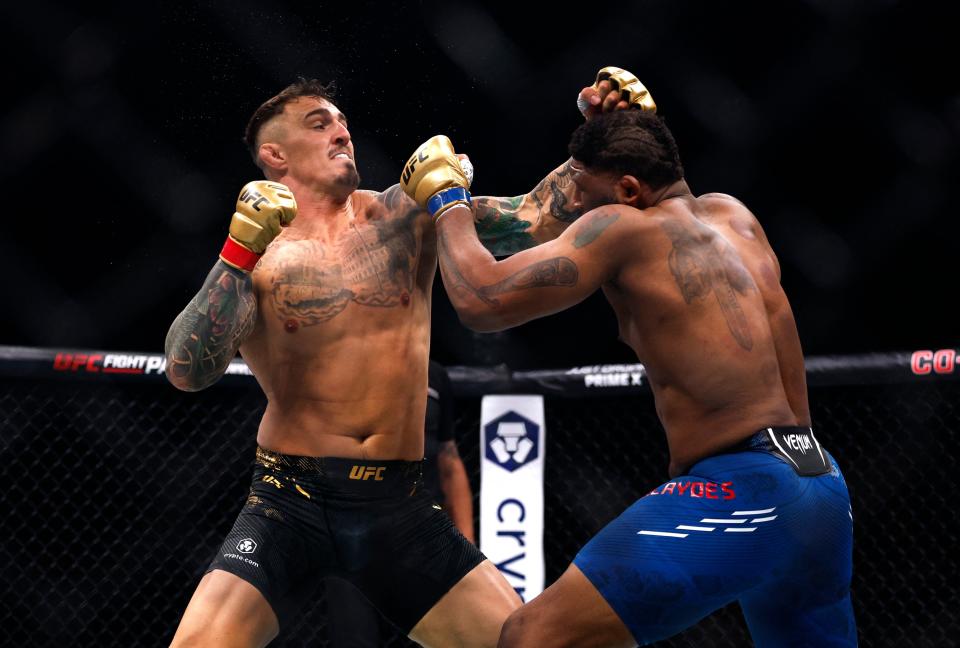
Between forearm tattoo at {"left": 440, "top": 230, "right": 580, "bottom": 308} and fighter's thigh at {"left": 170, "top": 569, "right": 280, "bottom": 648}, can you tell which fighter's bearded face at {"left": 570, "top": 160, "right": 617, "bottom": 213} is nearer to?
forearm tattoo at {"left": 440, "top": 230, "right": 580, "bottom": 308}

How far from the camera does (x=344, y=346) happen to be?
2.30 metres

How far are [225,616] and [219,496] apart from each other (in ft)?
6.04

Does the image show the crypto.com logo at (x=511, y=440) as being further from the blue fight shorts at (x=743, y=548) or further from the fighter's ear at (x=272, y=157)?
the blue fight shorts at (x=743, y=548)

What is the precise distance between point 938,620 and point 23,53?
12.2ft

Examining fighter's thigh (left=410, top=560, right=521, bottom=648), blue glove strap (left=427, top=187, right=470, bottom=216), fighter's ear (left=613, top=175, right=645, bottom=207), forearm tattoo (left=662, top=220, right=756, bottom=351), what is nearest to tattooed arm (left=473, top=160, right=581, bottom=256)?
blue glove strap (left=427, top=187, right=470, bottom=216)

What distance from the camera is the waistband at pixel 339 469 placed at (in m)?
2.23

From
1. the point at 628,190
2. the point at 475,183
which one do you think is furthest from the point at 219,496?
the point at 628,190

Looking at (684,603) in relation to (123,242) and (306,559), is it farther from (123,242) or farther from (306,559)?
(123,242)

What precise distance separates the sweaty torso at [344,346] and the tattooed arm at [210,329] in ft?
0.40

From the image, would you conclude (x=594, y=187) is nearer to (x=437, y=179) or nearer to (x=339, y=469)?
(x=437, y=179)

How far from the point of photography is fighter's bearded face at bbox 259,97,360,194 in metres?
2.54

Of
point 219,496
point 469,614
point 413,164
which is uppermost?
point 413,164

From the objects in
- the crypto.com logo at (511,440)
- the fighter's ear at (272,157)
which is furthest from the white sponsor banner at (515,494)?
the fighter's ear at (272,157)

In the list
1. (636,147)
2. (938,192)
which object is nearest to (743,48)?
(938,192)
